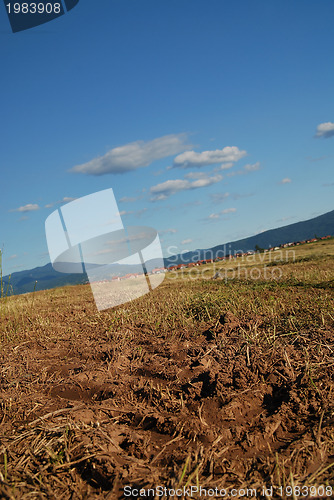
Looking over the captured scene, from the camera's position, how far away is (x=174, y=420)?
123 inches

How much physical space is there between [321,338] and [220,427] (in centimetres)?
198

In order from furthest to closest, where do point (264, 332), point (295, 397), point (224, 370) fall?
1. point (264, 332)
2. point (224, 370)
3. point (295, 397)

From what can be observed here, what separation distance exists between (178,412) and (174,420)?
21 centimetres

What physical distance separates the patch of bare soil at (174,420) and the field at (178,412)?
0.01 metres

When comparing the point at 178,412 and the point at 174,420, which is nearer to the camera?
the point at 174,420

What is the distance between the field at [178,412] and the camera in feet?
7.89

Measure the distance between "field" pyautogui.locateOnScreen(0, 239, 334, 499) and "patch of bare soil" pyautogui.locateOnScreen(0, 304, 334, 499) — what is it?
0.4 inches

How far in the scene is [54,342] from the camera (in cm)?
655

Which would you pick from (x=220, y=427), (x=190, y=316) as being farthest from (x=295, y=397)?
(x=190, y=316)

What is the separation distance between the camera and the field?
240 centimetres

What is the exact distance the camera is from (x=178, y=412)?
3.33 m

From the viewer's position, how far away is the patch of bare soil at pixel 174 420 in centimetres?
242

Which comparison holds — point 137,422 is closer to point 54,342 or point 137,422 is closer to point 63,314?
point 54,342

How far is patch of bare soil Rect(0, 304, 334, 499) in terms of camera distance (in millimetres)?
2424
